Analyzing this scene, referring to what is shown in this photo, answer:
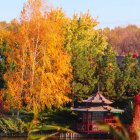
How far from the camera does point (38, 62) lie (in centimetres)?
3659

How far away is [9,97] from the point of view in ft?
118

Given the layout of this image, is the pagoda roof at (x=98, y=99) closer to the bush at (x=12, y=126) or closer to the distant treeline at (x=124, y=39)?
the bush at (x=12, y=126)

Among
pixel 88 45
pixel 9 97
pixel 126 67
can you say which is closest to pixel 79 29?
pixel 88 45

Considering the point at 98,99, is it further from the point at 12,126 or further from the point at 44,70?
the point at 12,126

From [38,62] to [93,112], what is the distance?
5973 mm

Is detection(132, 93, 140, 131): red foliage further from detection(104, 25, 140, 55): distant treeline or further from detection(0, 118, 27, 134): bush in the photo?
detection(104, 25, 140, 55): distant treeline

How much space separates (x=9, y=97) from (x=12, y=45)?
386 cm

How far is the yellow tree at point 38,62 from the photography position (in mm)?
35500

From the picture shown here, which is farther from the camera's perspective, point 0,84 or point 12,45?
point 0,84

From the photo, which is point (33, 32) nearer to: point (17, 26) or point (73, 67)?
point (17, 26)

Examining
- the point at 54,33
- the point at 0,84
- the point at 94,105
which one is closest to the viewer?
the point at 54,33

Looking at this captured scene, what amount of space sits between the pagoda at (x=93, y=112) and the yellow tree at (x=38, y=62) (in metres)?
2.33

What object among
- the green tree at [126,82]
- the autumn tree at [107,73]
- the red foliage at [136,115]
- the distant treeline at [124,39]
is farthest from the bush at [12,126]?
the distant treeline at [124,39]

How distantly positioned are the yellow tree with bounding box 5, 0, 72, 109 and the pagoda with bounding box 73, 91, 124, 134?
2.33 m
